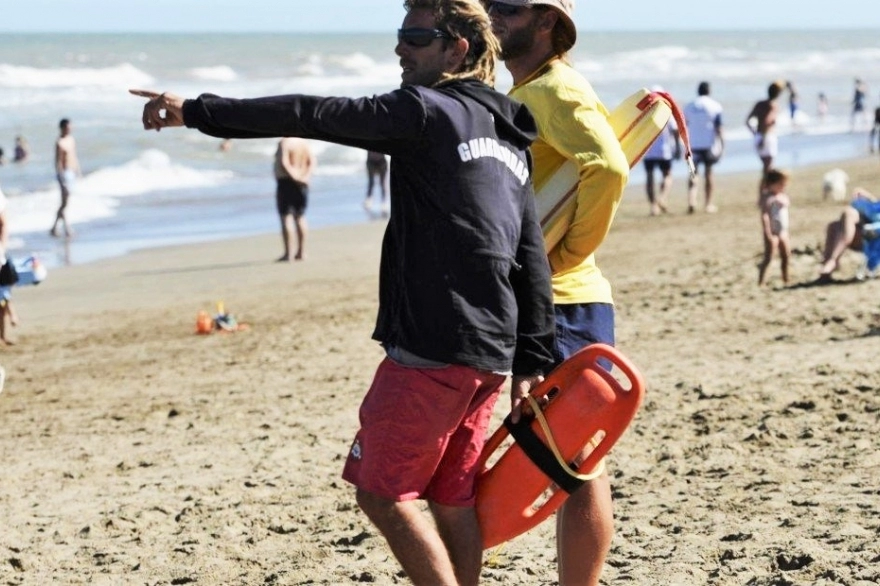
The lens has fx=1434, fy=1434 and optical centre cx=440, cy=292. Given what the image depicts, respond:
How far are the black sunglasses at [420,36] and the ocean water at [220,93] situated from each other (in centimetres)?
1314

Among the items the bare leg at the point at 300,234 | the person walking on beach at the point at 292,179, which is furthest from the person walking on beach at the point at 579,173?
the bare leg at the point at 300,234

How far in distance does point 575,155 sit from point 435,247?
601 millimetres

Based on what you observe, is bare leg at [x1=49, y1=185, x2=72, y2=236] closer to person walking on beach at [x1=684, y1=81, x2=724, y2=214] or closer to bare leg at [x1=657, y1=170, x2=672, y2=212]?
bare leg at [x1=657, y1=170, x2=672, y2=212]

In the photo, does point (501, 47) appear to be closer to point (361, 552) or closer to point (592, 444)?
point (592, 444)

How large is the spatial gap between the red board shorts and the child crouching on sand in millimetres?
7729

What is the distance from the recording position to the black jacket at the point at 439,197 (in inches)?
129

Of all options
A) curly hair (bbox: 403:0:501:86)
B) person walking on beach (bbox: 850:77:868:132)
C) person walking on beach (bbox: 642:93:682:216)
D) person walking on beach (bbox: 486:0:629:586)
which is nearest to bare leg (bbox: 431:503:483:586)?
person walking on beach (bbox: 486:0:629:586)

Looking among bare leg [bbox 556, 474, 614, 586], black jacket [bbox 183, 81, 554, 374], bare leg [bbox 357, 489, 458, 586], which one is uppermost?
black jacket [bbox 183, 81, 554, 374]

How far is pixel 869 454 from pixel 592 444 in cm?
237

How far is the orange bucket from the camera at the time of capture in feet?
12.0

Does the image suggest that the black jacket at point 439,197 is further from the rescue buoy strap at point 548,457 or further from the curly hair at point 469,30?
the rescue buoy strap at point 548,457

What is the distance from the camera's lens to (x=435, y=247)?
341 centimetres

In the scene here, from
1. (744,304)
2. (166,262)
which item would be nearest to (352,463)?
(744,304)

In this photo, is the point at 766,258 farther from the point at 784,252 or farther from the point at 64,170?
the point at 64,170
